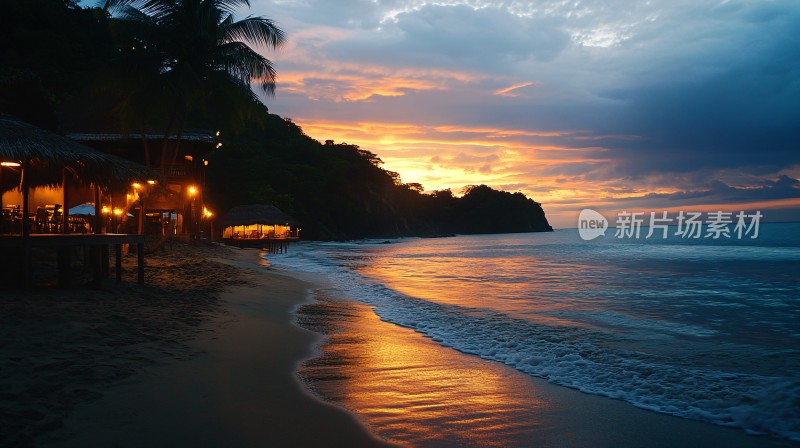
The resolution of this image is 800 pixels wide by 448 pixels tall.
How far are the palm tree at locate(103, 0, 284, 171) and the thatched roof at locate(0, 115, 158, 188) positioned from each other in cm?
479

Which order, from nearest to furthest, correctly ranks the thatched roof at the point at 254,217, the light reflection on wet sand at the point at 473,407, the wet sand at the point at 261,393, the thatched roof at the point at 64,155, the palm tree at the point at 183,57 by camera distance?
the wet sand at the point at 261,393 → the light reflection on wet sand at the point at 473,407 → the thatched roof at the point at 64,155 → the palm tree at the point at 183,57 → the thatched roof at the point at 254,217

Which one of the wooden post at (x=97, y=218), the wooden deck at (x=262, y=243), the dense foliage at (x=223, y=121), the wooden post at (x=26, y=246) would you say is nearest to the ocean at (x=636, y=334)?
the wooden post at (x=97, y=218)

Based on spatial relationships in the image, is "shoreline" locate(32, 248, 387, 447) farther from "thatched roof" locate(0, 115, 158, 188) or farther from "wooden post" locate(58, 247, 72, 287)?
"thatched roof" locate(0, 115, 158, 188)

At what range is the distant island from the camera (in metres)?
49.5

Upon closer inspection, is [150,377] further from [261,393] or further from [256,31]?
[256,31]

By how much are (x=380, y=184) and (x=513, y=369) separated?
8149 centimetres

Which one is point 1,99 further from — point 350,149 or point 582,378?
point 350,149

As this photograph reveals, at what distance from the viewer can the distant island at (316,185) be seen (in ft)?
162

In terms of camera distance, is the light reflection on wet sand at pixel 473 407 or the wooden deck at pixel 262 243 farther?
the wooden deck at pixel 262 243

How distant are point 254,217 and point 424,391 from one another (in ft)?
122

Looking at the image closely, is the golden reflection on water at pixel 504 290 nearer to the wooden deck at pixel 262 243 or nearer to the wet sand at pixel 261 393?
the wet sand at pixel 261 393

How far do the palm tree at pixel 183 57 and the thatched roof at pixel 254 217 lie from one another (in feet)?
79.9

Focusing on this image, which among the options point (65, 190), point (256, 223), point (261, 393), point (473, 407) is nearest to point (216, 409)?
point (261, 393)

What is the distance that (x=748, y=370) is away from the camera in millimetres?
6914
